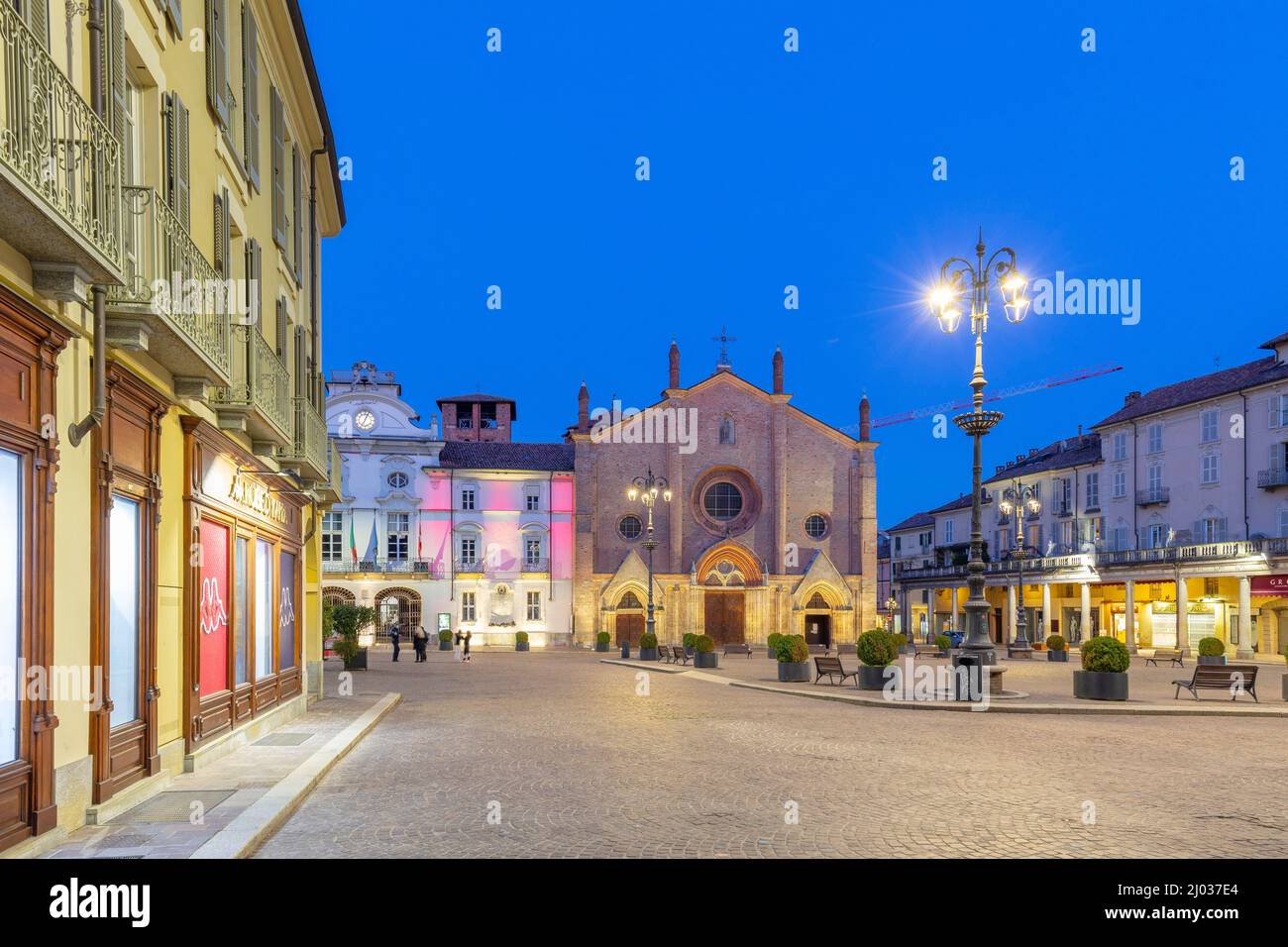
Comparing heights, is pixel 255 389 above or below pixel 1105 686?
above

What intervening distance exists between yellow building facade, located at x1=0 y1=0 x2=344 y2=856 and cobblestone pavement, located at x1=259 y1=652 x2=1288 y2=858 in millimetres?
1874

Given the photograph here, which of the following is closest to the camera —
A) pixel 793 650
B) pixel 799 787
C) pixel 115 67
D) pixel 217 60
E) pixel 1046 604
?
pixel 115 67

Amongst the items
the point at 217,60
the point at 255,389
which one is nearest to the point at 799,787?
the point at 255,389

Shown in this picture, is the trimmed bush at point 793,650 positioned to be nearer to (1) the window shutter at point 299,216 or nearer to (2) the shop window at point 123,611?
(1) the window shutter at point 299,216

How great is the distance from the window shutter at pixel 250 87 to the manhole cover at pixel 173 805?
27.2 feet

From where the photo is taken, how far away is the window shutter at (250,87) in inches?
534

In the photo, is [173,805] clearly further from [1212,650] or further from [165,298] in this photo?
[1212,650]

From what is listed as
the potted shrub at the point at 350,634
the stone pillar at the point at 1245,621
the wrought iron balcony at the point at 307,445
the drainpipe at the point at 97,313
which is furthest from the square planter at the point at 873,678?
the stone pillar at the point at 1245,621

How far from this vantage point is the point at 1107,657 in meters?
20.3

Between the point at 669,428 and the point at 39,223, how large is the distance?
50406mm

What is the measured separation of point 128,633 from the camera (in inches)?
375

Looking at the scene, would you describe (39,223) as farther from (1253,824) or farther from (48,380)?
(1253,824)

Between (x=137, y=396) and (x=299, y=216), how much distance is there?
10398 millimetres

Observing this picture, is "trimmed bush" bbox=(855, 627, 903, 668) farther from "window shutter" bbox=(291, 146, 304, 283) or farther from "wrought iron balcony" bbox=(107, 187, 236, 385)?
"wrought iron balcony" bbox=(107, 187, 236, 385)
